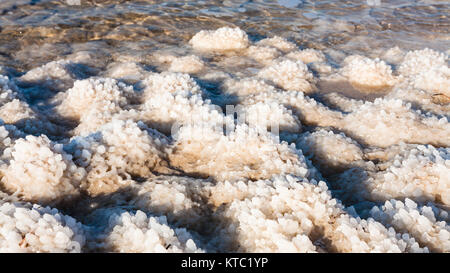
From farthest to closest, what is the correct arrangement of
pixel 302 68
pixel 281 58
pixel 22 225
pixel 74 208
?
1. pixel 281 58
2. pixel 302 68
3. pixel 74 208
4. pixel 22 225

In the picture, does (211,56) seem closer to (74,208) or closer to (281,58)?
(281,58)

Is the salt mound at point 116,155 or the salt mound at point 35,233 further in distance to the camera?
the salt mound at point 116,155

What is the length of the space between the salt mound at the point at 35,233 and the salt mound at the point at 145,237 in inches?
11.2

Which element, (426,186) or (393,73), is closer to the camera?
(426,186)

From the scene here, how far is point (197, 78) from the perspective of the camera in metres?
7.95

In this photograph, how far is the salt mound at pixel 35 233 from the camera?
2.50 meters

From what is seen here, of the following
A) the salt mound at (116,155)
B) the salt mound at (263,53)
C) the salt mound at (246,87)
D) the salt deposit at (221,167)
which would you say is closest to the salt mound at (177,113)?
the salt deposit at (221,167)

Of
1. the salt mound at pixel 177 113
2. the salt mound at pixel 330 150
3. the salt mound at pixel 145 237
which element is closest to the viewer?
the salt mound at pixel 145 237

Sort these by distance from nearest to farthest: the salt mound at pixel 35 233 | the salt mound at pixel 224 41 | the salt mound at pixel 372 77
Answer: the salt mound at pixel 35 233
the salt mound at pixel 372 77
the salt mound at pixel 224 41

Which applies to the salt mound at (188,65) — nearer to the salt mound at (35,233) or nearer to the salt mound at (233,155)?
the salt mound at (233,155)

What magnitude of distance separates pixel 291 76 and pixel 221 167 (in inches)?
165

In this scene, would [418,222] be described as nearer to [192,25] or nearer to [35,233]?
[35,233]
